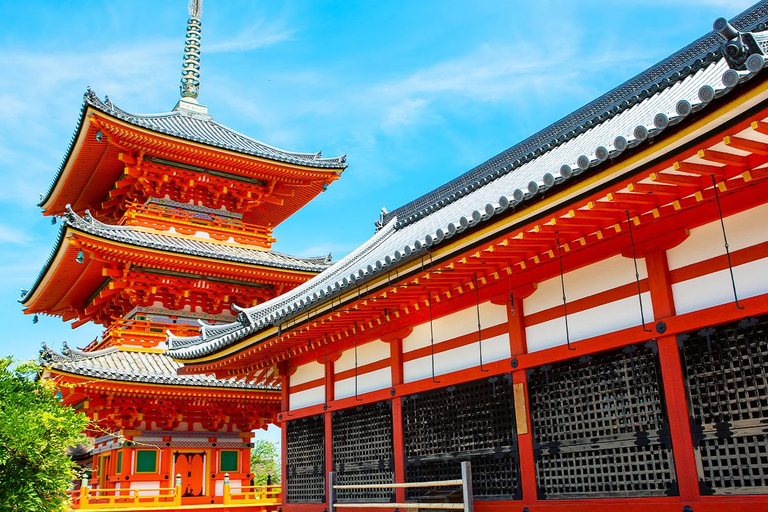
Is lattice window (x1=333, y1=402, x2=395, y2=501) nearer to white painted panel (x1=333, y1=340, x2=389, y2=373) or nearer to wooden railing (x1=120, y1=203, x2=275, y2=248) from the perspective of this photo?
white painted panel (x1=333, y1=340, x2=389, y2=373)

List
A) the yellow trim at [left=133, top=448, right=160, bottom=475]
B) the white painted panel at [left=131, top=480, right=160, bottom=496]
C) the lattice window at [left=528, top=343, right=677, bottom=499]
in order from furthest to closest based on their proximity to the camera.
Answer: the yellow trim at [left=133, top=448, right=160, bottom=475]
the white painted panel at [left=131, top=480, right=160, bottom=496]
the lattice window at [left=528, top=343, right=677, bottom=499]

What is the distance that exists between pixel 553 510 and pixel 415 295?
10.6ft

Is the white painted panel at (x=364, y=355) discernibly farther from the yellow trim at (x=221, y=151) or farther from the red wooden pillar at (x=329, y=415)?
the yellow trim at (x=221, y=151)

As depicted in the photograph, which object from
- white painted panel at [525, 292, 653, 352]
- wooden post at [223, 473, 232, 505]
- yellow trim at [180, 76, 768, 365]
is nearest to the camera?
yellow trim at [180, 76, 768, 365]

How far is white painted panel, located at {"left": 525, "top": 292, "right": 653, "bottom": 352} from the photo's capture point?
7.09 metres

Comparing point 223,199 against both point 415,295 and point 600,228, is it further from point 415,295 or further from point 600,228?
point 600,228

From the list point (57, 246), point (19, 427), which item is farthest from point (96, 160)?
point (19, 427)

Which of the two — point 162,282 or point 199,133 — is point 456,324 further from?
point 199,133

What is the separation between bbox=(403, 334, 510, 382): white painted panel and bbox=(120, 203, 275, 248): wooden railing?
1164 centimetres

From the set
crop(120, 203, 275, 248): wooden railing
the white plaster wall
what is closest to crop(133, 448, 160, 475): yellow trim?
the white plaster wall

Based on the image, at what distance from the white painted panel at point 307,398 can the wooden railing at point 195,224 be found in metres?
8.63

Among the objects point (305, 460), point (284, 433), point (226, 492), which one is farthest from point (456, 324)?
point (226, 492)

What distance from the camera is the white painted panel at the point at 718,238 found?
241 inches

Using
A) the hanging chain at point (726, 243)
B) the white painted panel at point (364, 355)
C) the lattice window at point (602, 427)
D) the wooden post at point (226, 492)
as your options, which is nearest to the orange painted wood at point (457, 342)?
the white painted panel at point (364, 355)
